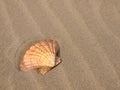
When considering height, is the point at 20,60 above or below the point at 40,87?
above

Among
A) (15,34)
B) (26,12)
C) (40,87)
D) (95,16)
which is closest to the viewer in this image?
(40,87)

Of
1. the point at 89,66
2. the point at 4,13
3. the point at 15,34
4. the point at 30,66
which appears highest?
the point at 4,13

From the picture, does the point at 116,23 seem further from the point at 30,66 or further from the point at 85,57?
the point at 30,66

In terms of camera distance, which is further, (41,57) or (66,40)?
(66,40)

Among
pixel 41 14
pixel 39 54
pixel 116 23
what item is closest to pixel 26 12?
pixel 41 14
